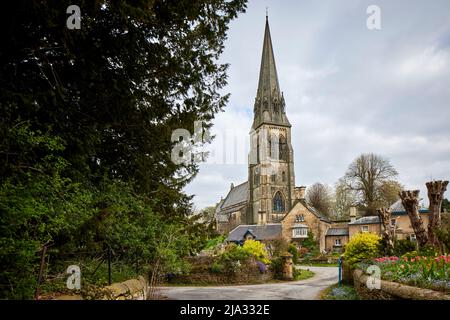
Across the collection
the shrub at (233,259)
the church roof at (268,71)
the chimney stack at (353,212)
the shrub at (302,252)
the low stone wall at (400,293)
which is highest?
the church roof at (268,71)

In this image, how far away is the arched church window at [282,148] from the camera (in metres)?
62.2

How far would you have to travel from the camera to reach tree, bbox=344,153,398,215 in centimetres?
4819

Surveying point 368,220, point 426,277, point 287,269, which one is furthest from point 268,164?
point 426,277

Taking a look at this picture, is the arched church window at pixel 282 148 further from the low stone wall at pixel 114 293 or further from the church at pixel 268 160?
the low stone wall at pixel 114 293

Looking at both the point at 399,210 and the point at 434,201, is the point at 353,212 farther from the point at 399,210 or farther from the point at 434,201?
the point at 434,201

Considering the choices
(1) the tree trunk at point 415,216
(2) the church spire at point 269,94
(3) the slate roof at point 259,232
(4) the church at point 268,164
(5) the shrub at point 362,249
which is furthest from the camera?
(2) the church spire at point 269,94

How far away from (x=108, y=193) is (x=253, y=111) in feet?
205

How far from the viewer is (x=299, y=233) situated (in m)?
46.1

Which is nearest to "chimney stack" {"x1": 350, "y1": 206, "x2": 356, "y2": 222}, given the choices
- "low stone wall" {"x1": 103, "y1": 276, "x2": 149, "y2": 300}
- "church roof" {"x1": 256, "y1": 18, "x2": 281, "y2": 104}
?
"church roof" {"x1": 256, "y1": 18, "x2": 281, "y2": 104}

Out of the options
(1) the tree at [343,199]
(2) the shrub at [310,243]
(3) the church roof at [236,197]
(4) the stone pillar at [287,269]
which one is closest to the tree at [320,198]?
(1) the tree at [343,199]

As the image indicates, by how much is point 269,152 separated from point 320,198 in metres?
13.8

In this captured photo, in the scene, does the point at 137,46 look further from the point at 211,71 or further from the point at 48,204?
the point at 48,204

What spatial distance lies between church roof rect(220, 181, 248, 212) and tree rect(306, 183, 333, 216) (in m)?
12.9
